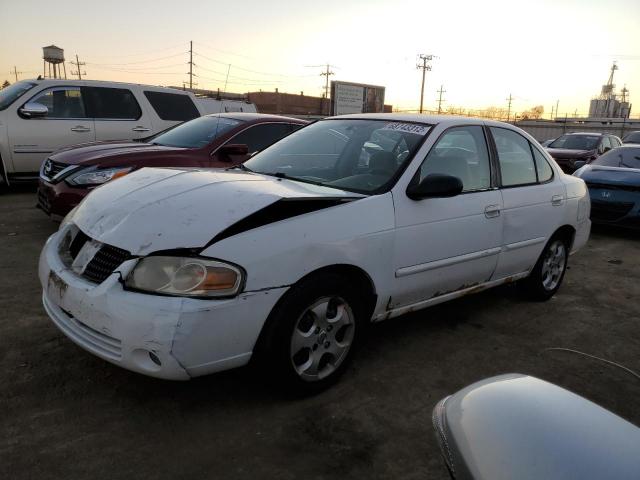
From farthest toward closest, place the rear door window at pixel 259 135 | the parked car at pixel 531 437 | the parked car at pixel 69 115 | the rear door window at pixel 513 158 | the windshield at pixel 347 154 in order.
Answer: the parked car at pixel 69 115
the rear door window at pixel 259 135
the rear door window at pixel 513 158
the windshield at pixel 347 154
the parked car at pixel 531 437

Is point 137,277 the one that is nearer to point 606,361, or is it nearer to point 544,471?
point 544,471

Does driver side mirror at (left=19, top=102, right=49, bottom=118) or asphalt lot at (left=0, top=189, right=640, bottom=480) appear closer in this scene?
asphalt lot at (left=0, top=189, right=640, bottom=480)

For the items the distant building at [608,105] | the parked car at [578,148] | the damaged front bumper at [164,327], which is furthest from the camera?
the distant building at [608,105]

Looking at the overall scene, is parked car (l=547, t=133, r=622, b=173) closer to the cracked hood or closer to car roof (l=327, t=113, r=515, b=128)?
car roof (l=327, t=113, r=515, b=128)

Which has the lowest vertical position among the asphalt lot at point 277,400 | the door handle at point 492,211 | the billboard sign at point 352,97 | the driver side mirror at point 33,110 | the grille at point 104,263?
the asphalt lot at point 277,400

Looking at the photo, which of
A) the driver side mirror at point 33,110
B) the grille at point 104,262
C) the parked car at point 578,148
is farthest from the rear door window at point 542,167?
the parked car at point 578,148

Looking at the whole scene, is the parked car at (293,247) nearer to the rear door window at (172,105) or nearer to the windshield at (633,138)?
the rear door window at (172,105)

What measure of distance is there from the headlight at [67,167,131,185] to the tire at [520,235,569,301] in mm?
4141

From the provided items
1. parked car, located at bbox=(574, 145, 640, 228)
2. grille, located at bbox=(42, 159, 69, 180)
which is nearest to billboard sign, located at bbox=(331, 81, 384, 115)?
parked car, located at bbox=(574, 145, 640, 228)

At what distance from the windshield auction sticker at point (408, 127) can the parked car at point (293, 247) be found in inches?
0.6

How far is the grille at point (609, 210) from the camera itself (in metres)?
7.60

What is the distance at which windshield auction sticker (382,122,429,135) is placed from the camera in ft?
11.6

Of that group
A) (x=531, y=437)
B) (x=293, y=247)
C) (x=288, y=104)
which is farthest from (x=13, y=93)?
(x=288, y=104)

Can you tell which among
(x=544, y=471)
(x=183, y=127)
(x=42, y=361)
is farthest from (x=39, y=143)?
(x=544, y=471)
